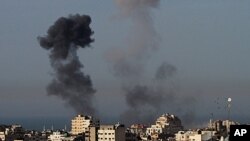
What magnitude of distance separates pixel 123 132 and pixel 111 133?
4376 mm

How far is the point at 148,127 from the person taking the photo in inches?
7239

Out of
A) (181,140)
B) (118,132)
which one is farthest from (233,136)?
(181,140)

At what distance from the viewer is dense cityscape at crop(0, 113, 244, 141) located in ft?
412

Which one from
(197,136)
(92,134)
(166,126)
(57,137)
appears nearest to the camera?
(197,136)

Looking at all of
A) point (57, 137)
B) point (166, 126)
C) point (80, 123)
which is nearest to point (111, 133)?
point (57, 137)

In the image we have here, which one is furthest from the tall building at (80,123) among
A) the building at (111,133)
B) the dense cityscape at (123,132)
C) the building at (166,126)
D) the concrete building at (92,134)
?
the building at (111,133)

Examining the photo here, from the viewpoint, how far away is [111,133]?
413 feet

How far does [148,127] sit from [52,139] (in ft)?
127

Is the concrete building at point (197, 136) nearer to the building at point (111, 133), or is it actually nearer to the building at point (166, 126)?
the building at point (111, 133)

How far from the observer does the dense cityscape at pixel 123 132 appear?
412ft

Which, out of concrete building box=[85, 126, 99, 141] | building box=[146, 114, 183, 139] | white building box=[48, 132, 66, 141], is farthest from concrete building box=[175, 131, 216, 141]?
building box=[146, 114, 183, 139]

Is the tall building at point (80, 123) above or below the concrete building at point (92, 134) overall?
above

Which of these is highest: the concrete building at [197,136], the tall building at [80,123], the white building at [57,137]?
the tall building at [80,123]

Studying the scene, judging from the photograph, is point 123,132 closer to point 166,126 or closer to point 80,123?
point 80,123
